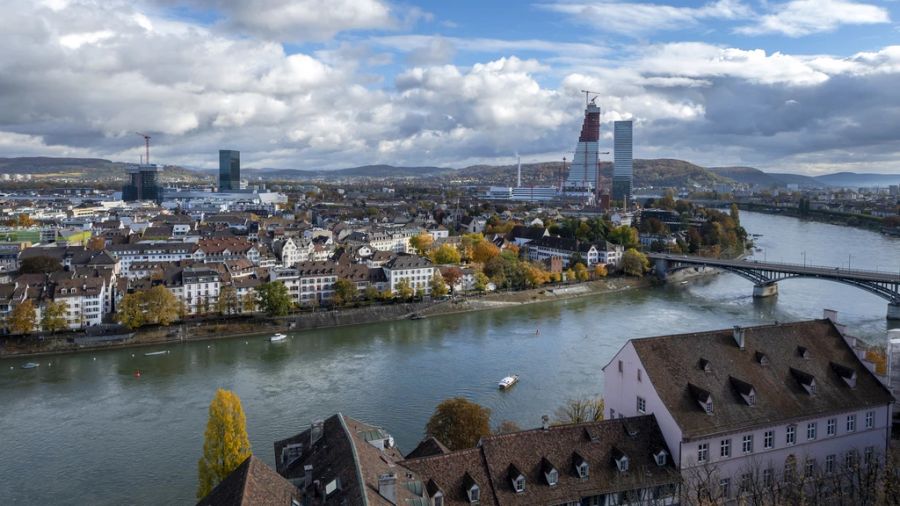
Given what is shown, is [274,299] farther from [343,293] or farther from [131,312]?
[131,312]

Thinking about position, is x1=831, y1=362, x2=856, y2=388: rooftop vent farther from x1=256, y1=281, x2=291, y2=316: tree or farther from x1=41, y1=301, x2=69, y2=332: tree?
x1=41, y1=301, x2=69, y2=332: tree

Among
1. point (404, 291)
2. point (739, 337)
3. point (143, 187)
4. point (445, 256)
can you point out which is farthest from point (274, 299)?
point (143, 187)

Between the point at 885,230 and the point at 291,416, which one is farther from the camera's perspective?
the point at 885,230

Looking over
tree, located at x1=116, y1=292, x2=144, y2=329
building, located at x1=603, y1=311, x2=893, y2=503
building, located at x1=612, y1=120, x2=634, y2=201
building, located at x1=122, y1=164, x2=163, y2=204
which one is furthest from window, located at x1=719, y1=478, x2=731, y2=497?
building, located at x1=612, y1=120, x2=634, y2=201

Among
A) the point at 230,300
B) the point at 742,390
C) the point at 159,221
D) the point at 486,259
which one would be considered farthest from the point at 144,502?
the point at 159,221

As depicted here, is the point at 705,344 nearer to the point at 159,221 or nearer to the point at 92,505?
the point at 92,505

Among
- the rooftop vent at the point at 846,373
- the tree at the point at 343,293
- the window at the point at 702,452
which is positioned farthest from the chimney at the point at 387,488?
the tree at the point at 343,293
